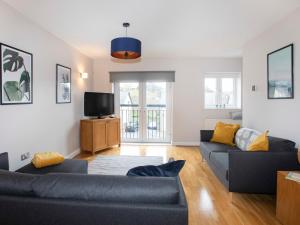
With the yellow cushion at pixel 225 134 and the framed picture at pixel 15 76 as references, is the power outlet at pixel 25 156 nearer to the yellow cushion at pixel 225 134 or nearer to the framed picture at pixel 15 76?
the framed picture at pixel 15 76

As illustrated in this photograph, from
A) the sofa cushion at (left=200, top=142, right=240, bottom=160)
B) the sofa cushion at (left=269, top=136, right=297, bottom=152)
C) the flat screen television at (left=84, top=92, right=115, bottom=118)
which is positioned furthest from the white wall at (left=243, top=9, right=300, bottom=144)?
the flat screen television at (left=84, top=92, right=115, bottom=118)

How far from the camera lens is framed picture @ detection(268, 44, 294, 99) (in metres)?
2.83

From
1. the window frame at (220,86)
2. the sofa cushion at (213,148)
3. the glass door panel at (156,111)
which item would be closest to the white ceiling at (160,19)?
the window frame at (220,86)

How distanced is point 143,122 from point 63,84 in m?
2.50

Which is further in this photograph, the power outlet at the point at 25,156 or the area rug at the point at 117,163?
the area rug at the point at 117,163

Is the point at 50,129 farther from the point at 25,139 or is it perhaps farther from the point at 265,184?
the point at 265,184

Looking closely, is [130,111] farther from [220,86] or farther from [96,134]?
[220,86]

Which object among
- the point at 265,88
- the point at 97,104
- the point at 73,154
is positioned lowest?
the point at 73,154

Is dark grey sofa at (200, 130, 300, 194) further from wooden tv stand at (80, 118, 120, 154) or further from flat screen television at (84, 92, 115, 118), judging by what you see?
flat screen television at (84, 92, 115, 118)

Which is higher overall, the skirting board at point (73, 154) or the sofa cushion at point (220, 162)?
the sofa cushion at point (220, 162)

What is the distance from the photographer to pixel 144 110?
5.95 meters

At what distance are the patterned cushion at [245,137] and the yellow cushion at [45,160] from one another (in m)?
2.70

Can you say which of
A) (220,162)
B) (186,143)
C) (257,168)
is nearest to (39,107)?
(220,162)

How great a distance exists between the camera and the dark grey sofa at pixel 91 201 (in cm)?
116
